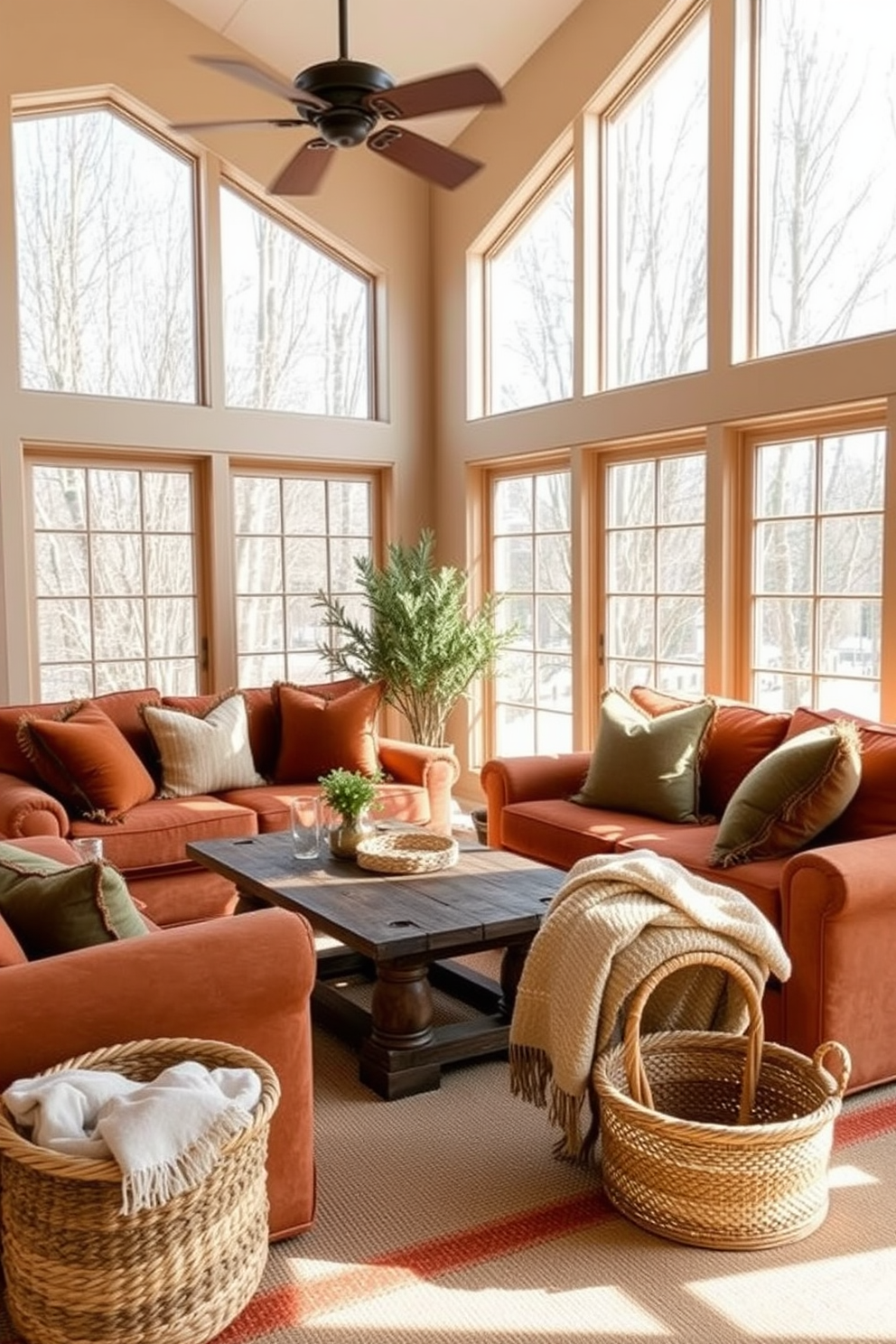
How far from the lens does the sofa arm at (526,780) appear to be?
4672mm

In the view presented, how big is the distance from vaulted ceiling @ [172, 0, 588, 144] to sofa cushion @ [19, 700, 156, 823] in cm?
345

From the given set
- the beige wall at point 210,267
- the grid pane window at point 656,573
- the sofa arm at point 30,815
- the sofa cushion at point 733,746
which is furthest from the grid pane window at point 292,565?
the sofa cushion at point 733,746

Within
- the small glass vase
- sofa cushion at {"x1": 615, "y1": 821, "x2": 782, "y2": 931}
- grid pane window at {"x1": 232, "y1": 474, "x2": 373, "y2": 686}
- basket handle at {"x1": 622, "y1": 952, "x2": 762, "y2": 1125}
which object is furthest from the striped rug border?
grid pane window at {"x1": 232, "y1": 474, "x2": 373, "y2": 686}

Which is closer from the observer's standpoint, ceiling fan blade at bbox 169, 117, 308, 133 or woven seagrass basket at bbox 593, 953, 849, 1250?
woven seagrass basket at bbox 593, 953, 849, 1250

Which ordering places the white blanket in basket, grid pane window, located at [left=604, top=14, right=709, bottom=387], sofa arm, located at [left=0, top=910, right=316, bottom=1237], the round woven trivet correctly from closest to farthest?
the white blanket in basket → sofa arm, located at [left=0, top=910, right=316, bottom=1237] → the round woven trivet → grid pane window, located at [left=604, top=14, right=709, bottom=387]

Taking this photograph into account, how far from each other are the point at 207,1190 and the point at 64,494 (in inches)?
176

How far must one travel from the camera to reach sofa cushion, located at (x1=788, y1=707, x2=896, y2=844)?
3439mm

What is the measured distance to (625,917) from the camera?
2.54 m

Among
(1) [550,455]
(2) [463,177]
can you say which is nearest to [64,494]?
(1) [550,455]

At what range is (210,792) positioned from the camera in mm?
4902

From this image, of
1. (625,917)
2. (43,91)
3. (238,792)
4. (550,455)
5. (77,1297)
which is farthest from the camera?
(550,455)

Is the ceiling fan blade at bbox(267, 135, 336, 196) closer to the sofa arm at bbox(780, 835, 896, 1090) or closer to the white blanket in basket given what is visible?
the sofa arm at bbox(780, 835, 896, 1090)

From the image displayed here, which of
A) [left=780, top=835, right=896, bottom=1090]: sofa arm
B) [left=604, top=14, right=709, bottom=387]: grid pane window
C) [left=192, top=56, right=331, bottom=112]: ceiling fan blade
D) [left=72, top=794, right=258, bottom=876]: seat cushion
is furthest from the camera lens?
[left=604, top=14, right=709, bottom=387]: grid pane window

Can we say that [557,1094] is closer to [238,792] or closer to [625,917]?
[625,917]
